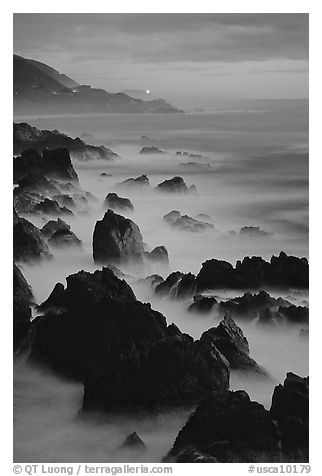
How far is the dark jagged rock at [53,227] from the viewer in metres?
3.26

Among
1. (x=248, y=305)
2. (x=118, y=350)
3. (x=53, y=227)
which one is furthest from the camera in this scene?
(x=53, y=227)

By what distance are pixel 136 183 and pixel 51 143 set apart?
47cm

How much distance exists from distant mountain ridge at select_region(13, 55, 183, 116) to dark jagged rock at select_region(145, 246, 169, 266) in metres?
0.73

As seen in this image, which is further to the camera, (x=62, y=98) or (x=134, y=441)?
(x=62, y=98)

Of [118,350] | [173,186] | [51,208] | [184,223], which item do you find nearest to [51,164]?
[51,208]

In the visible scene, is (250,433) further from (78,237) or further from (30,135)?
(30,135)

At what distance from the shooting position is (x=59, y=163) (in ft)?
10.9

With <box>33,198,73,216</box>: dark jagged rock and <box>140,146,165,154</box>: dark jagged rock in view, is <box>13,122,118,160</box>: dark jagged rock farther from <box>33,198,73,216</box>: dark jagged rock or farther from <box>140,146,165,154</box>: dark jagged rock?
<box>33,198,73,216</box>: dark jagged rock

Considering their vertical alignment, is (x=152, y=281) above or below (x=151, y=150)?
below

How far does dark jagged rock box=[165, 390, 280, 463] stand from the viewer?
290 centimetres

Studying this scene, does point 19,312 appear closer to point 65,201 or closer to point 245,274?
point 65,201

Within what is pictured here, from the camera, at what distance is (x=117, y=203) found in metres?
3.29
